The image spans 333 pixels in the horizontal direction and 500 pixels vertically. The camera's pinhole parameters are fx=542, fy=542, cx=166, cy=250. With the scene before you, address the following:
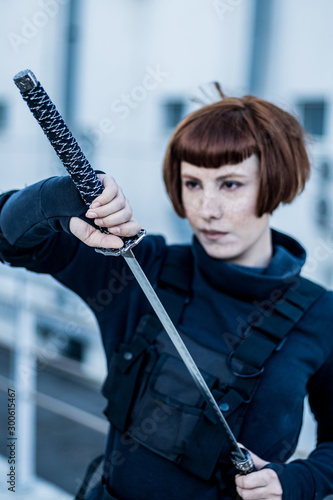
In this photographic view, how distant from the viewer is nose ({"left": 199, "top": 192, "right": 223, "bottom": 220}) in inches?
40.6

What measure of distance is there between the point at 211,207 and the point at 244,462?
0.45m

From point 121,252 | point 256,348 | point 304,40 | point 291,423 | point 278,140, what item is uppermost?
point 304,40

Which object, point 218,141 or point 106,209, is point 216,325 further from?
point 106,209

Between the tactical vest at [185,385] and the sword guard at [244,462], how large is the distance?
38 millimetres

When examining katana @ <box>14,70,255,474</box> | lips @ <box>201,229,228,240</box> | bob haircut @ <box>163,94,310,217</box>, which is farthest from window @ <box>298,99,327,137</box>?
katana @ <box>14,70,255,474</box>

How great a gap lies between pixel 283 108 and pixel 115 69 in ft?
19.2

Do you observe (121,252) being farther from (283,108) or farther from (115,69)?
(115,69)

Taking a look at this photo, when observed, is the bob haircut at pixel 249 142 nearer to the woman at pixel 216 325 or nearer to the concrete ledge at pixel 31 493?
the woman at pixel 216 325

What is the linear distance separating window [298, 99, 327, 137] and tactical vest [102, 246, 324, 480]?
15.0ft

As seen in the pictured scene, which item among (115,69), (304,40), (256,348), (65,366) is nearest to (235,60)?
(304,40)

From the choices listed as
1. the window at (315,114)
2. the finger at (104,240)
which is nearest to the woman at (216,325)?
the finger at (104,240)

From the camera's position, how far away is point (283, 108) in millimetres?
1161

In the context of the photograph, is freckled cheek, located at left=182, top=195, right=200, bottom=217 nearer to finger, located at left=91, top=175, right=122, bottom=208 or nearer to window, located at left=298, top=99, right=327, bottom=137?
finger, located at left=91, top=175, right=122, bottom=208

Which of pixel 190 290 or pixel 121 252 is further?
pixel 190 290
